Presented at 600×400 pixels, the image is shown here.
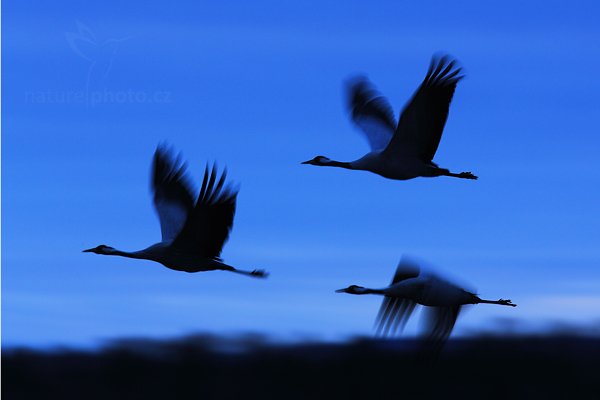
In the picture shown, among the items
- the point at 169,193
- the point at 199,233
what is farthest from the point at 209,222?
the point at 169,193

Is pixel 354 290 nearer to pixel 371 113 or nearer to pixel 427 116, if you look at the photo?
pixel 427 116

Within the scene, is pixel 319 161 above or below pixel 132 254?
above

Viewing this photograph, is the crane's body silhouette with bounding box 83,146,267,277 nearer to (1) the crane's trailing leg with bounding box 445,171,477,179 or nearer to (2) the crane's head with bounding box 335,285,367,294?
(2) the crane's head with bounding box 335,285,367,294

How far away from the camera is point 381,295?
17.5 m

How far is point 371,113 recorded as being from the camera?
2364cm

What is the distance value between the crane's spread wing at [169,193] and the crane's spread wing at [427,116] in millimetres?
3605

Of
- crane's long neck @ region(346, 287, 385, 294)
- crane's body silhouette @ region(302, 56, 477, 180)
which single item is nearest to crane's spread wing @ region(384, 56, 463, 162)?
crane's body silhouette @ region(302, 56, 477, 180)

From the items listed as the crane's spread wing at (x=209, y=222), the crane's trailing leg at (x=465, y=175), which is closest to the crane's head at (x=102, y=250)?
the crane's spread wing at (x=209, y=222)

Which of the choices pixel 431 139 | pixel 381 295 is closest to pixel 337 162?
pixel 431 139

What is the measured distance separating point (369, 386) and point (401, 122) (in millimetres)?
19070

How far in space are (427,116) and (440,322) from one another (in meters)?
3.50

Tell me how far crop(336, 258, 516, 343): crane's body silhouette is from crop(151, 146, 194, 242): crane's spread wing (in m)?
4.11

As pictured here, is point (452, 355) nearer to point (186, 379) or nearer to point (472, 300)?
point (186, 379)

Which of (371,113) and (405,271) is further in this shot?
(371,113)
